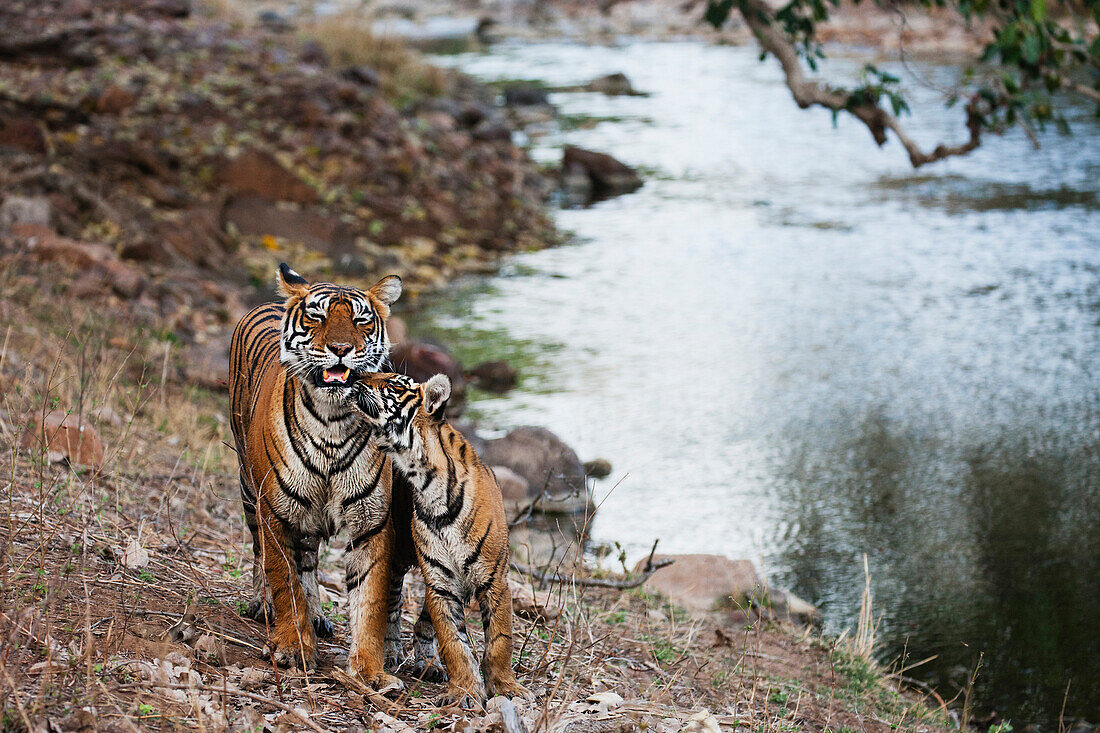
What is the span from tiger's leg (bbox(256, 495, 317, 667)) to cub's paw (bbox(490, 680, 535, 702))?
26.5 inches

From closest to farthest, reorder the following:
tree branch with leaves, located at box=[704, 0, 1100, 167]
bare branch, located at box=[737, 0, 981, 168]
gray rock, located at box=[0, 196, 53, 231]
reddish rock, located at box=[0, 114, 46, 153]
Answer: tree branch with leaves, located at box=[704, 0, 1100, 167] → bare branch, located at box=[737, 0, 981, 168] → gray rock, located at box=[0, 196, 53, 231] → reddish rock, located at box=[0, 114, 46, 153]

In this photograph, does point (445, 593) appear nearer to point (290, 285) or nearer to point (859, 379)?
point (290, 285)

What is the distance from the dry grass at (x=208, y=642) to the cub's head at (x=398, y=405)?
79 cm

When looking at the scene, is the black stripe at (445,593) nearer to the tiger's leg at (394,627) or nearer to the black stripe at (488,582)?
the black stripe at (488,582)

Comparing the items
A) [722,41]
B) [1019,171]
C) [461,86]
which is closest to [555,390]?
[1019,171]

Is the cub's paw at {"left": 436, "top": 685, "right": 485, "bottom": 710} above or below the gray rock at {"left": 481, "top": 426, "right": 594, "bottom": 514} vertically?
above

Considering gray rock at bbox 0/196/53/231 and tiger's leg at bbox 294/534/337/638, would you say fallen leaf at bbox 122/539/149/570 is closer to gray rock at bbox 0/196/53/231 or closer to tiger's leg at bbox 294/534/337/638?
tiger's leg at bbox 294/534/337/638

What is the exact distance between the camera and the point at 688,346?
1173cm

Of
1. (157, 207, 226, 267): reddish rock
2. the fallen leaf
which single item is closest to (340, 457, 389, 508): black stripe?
the fallen leaf

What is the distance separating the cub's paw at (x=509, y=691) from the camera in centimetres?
391

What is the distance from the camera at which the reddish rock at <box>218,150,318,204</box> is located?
46.4 ft

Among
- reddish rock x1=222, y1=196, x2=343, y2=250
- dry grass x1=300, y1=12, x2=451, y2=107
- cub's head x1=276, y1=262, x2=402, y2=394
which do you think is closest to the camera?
cub's head x1=276, y1=262, x2=402, y2=394

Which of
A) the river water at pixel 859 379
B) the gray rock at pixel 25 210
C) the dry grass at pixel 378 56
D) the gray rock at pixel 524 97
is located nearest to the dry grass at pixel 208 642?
the river water at pixel 859 379

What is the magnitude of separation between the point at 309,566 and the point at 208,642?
44 centimetres
